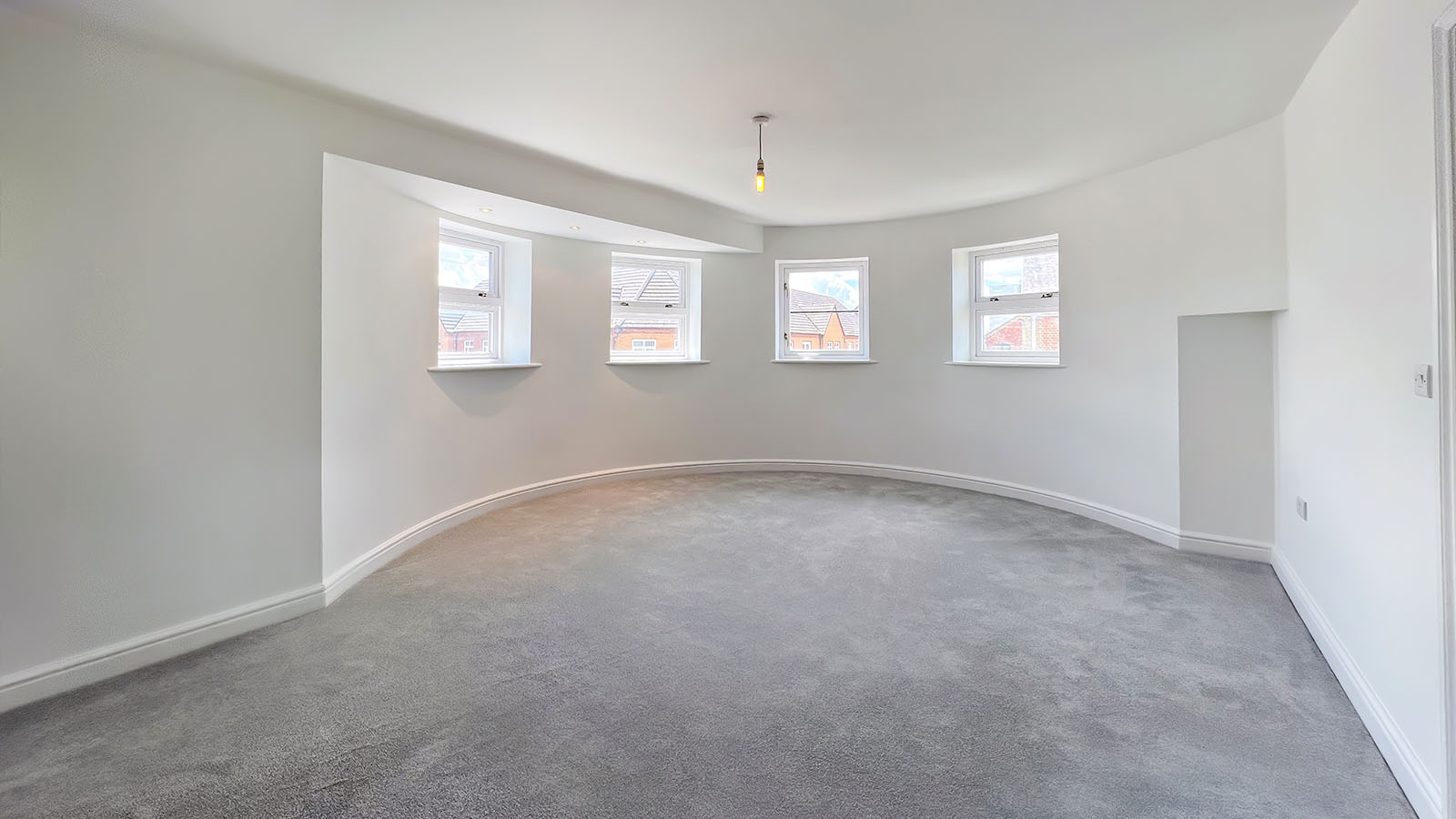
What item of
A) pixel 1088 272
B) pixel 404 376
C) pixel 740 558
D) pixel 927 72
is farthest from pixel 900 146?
pixel 404 376

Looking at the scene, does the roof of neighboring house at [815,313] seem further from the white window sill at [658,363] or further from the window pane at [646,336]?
the window pane at [646,336]

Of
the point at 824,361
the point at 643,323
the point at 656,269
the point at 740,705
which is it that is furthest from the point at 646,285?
the point at 740,705

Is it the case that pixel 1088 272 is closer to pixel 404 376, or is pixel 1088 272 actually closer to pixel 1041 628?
pixel 1041 628

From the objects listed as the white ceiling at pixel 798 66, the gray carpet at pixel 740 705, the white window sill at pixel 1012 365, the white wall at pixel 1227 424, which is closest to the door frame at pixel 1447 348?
the gray carpet at pixel 740 705

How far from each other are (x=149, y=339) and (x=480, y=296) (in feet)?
7.81

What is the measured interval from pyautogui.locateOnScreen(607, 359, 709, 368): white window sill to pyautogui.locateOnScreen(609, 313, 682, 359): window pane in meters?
0.15

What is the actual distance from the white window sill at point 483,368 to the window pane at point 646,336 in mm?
925

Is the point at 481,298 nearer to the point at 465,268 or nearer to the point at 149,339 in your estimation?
the point at 465,268

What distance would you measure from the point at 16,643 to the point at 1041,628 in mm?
3731

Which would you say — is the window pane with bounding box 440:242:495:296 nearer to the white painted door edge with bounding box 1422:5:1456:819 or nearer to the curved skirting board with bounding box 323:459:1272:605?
the curved skirting board with bounding box 323:459:1272:605

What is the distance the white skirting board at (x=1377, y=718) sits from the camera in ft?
5.28

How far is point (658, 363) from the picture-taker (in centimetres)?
576

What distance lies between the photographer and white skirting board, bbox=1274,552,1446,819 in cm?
161

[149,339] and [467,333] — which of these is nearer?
[149,339]
